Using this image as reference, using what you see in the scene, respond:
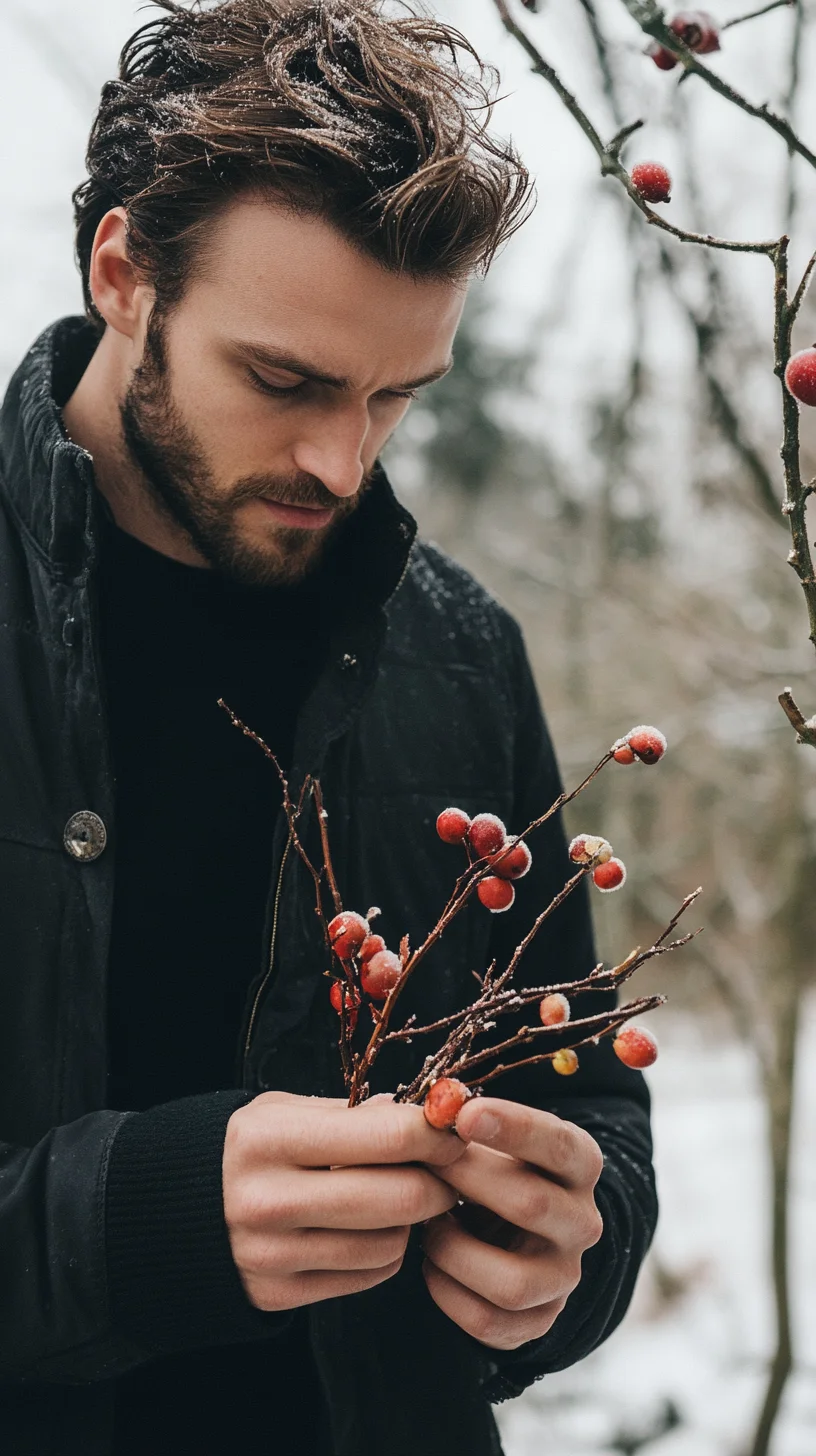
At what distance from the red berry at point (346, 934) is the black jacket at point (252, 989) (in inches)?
8.6

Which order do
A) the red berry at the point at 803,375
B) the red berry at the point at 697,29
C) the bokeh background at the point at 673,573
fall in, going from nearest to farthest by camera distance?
the red berry at the point at 803,375 < the red berry at the point at 697,29 < the bokeh background at the point at 673,573

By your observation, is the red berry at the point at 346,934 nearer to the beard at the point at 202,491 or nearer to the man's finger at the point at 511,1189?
the man's finger at the point at 511,1189

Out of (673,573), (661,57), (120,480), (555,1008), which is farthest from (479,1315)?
(673,573)

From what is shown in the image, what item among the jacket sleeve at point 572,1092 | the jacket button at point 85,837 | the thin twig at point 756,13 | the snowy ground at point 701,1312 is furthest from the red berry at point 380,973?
the snowy ground at point 701,1312

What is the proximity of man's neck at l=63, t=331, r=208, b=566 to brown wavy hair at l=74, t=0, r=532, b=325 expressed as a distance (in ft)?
0.54

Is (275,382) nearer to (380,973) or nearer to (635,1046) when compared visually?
(380,973)

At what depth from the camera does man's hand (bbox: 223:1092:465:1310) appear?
982 mm

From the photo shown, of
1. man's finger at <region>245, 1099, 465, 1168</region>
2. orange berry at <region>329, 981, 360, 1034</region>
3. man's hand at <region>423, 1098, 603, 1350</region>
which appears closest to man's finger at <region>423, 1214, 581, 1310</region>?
man's hand at <region>423, 1098, 603, 1350</region>

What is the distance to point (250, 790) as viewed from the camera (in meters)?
1.53

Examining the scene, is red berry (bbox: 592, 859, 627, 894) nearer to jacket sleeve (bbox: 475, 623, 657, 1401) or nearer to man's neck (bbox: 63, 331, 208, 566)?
jacket sleeve (bbox: 475, 623, 657, 1401)

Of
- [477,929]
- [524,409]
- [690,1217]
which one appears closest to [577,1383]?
[690,1217]

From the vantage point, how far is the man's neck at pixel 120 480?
1.58m

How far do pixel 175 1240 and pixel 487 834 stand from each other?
47 centimetres

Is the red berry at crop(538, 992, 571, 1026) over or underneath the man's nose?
underneath
